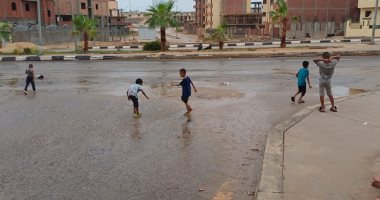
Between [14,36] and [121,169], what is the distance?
45.0 m

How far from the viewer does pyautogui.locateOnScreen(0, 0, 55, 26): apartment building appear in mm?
58594

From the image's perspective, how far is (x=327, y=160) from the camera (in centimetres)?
636

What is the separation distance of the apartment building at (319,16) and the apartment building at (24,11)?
121 feet

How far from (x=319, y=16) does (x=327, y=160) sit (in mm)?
58583

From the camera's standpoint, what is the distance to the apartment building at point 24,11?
192ft

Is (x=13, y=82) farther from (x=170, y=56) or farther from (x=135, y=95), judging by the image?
(x=170, y=56)

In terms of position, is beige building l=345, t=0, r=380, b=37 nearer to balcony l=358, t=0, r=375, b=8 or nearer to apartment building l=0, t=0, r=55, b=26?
balcony l=358, t=0, r=375, b=8

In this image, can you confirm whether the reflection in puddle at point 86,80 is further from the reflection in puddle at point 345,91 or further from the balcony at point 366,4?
the balcony at point 366,4

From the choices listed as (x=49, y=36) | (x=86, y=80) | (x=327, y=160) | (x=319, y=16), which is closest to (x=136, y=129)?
(x=327, y=160)

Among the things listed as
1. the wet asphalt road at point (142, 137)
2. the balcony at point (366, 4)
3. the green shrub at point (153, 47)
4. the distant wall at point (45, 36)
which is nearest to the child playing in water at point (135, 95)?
the wet asphalt road at point (142, 137)

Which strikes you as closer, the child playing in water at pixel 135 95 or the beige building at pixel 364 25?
the child playing in water at pixel 135 95

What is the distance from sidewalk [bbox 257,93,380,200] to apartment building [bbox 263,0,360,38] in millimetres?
52661

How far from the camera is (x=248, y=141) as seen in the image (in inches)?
318

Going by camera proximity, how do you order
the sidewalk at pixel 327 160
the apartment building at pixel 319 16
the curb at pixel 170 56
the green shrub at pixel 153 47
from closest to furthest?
the sidewalk at pixel 327 160
the curb at pixel 170 56
the green shrub at pixel 153 47
the apartment building at pixel 319 16
